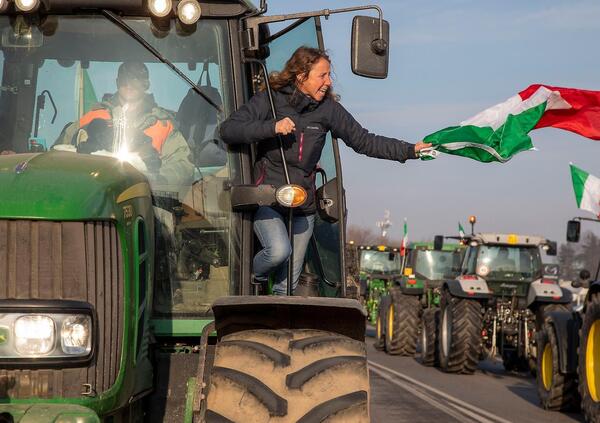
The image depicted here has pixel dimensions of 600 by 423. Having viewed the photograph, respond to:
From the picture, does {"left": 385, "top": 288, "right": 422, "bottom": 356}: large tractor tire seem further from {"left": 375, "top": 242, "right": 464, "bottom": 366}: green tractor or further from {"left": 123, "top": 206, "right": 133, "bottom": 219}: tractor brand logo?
{"left": 123, "top": 206, "right": 133, "bottom": 219}: tractor brand logo

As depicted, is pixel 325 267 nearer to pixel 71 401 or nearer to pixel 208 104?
pixel 208 104

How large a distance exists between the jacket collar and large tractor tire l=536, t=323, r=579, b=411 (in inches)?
340

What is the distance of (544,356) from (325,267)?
349 inches

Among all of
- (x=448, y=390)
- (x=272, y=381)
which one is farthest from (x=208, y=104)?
(x=448, y=390)

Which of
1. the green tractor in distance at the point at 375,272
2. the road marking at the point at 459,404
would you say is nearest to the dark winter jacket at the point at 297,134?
the road marking at the point at 459,404

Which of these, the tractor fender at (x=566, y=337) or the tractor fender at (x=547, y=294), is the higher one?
the tractor fender at (x=547, y=294)

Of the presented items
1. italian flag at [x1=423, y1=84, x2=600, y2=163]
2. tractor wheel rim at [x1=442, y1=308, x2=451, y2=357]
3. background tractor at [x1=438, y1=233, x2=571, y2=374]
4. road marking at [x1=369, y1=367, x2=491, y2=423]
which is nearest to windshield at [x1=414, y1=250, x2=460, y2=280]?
background tractor at [x1=438, y1=233, x2=571, y2=374]

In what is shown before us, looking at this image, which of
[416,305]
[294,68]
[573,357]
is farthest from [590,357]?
[416,305]

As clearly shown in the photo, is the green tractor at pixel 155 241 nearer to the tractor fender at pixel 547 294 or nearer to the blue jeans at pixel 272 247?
the blue jeans at pixel 272 247

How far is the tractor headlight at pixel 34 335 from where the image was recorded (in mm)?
4434

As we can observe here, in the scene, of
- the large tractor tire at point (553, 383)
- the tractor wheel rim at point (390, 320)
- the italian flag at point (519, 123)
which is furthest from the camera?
the tractor wheel rim at point (390, 320)

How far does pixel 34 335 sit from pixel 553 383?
33.6 feet

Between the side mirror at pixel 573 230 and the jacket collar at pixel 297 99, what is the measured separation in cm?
1053

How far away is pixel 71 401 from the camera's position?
454 cm
